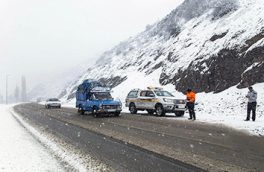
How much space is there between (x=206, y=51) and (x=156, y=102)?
46.2 ft

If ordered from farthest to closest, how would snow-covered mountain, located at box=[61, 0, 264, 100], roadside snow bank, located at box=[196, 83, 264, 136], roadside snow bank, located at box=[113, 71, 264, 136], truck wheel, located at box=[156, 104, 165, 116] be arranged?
1. snow-covered mountain, located at box=[61, 0, 264, 100]
2. truck wheel, located at box=[156, 104, 165, 116]
3. roadside snow bank, located at box=[196, 83, 264, 136]
4. roadside snow bank, located at box=[113, 71, 264, 136]

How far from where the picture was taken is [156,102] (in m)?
26.4

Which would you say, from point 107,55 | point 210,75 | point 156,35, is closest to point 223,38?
point 210,75

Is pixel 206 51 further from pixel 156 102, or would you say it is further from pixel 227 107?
pixel 156 102

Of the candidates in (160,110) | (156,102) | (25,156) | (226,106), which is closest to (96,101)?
(156,102)

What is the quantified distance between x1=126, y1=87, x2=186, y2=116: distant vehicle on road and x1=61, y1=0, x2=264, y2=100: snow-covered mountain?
6.34 meters

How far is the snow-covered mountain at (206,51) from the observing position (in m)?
31.4

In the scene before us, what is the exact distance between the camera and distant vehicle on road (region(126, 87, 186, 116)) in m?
25.5

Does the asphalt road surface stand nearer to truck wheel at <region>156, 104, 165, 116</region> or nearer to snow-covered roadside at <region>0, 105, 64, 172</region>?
snow-covered roadside at <region>0, 105, 64, 172</region>

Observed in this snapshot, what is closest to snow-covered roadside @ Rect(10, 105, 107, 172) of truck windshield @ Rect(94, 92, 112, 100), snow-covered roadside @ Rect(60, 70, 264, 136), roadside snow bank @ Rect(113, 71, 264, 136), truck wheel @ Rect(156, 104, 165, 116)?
snow-covered roadside @ Rect(60, 70, 264, 136)

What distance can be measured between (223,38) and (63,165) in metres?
30.0

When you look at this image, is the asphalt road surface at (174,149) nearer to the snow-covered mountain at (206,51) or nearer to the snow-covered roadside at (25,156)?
the snow-covered roadside at (25,156)

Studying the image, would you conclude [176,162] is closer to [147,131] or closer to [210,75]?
[147,131]

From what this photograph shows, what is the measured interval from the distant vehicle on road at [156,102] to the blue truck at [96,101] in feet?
6.94
